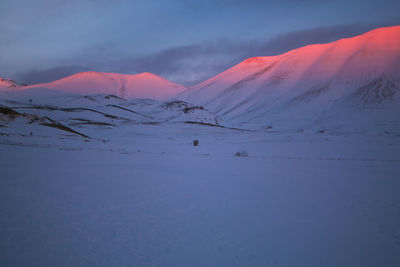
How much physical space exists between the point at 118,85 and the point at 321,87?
9932 cm

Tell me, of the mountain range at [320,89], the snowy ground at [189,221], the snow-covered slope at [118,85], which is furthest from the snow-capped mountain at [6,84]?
the snowy ground at [189,221]

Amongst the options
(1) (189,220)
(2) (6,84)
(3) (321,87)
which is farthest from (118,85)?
(1) (189,220)

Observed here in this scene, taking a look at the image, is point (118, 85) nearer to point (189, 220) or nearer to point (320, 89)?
point (320, 89)

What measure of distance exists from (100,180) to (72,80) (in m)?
125

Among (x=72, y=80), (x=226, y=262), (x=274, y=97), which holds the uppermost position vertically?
(x=72, y=80)

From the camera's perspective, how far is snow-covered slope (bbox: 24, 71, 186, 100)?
100750 mm

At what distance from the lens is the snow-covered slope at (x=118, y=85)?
3967 inches

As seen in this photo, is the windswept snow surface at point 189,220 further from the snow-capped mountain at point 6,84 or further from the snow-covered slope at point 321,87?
the snow-capped mountain at point 6,84

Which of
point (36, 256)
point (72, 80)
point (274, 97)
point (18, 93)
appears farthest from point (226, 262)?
point (72, 80)

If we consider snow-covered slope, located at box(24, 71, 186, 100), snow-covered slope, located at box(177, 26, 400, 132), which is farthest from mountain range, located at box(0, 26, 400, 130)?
snow-covered slope, located at box(24, 71, 186, 100)

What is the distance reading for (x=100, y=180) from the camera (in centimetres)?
400

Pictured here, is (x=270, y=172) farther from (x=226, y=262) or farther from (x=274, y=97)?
(x=274, y=97)

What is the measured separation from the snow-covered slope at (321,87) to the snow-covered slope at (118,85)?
40498 mm

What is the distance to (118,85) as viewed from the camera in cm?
11331
